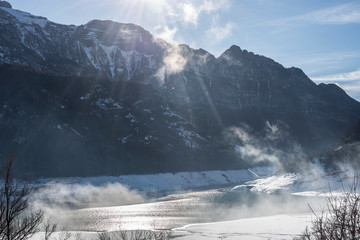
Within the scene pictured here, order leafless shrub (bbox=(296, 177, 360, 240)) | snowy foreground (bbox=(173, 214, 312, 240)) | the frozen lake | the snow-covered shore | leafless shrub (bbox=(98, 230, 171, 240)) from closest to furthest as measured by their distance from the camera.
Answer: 1. leafless shrub (bbox=(296, 177, 360, 240))
2. leafless shrub (bbox=(98, 230, 171, 240))
3. snowy foreground (bbox=(173, 214, 312, 240))
4. the frozen lake
5. the snow-covered shore

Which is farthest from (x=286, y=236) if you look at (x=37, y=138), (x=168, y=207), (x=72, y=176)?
(x=37, y=138)

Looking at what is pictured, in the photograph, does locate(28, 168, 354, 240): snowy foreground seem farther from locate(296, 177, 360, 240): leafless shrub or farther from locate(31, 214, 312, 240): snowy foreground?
locate(296, 177, 360, 240): leafless shrub

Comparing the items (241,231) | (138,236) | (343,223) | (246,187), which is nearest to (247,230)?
(241,231)

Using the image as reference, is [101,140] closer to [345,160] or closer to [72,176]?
[72,176]

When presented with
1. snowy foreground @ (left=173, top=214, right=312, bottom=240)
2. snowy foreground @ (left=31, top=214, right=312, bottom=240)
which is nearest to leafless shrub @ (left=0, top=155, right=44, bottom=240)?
snowy foreground @ (left=31, top=214, right=312, bottom=240)

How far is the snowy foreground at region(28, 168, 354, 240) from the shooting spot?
4334 cm

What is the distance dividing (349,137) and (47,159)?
121 m

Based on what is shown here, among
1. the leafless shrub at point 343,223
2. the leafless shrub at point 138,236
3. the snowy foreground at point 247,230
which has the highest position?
the leafless shrub at point 343,223

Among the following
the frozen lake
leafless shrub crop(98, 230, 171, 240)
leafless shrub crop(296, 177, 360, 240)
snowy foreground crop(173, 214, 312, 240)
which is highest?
leafless shrub crop(296, 177, 360, 240)

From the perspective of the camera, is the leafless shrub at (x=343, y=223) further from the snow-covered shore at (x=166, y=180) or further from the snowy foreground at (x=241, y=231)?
the snow-covered shore at (x=166, y=180)

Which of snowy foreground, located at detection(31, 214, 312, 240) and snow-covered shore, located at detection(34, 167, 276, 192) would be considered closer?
snowy foreground, located at detection(31, 214, 312, 240)

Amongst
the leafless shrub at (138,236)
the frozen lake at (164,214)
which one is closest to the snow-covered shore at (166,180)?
the frozen lake at (164,214)

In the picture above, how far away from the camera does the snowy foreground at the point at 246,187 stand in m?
43.3

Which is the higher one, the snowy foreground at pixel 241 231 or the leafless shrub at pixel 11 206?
the leafless shrub at pixel 11 206
